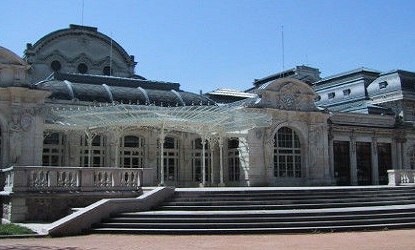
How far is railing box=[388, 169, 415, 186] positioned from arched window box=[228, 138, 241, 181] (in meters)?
9.16

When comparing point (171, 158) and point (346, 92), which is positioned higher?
point (346, 92)

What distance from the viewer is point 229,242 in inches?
513

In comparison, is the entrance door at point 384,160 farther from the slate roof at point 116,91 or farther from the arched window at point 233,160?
the slate roof at point 116,91

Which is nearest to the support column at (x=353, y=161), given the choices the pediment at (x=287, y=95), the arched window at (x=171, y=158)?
the pediment at (x=287, y=95)

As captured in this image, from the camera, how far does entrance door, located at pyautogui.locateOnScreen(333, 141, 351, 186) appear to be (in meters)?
36.4

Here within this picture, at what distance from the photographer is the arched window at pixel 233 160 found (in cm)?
3300

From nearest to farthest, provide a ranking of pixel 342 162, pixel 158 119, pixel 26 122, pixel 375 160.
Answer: pixel 158 119 → pixel 26 122 → pixel 342 162 → pixel 375 160

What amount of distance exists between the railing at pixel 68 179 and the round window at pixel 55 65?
21.7m

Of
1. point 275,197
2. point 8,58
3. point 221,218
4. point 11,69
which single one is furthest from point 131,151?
point 221,218

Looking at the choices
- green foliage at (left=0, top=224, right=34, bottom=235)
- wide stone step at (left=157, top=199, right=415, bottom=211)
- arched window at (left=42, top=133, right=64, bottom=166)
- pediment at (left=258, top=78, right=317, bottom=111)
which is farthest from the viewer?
pediment at (left=258, top=78, right=317, bottom=111)

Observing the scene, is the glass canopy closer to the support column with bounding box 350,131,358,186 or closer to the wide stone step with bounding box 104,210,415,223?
the wide stone step with bounding box 104,210,415,223

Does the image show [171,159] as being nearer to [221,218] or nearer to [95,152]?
[95,152]

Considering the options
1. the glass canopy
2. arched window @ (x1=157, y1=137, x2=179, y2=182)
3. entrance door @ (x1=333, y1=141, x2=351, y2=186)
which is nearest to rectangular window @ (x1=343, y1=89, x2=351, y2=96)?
Result: entrance door @ (x1=333, y1=141, x2=351, y2=186)

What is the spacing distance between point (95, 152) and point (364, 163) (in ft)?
63.5
